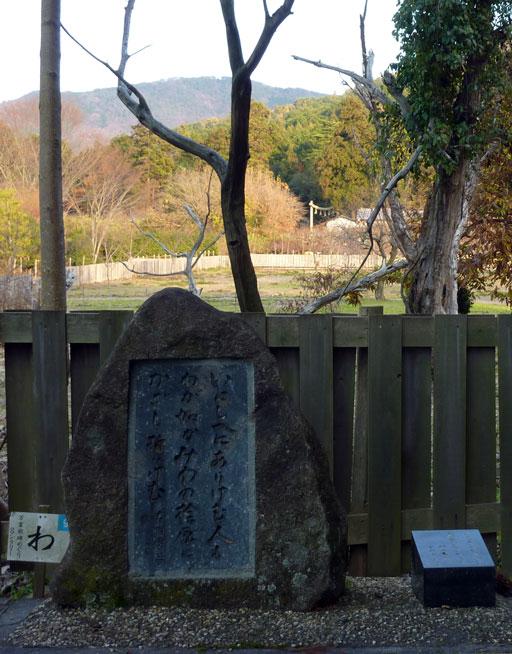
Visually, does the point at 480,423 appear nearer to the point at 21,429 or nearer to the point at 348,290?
the point at 21,429

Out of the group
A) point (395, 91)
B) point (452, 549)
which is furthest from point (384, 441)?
point (395, 91)

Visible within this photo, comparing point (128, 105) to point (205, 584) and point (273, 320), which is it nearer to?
point (273, 320)

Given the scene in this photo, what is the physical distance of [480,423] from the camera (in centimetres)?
476

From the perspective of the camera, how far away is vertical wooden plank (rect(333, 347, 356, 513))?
4645 mm

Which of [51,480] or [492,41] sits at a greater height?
[492,41]

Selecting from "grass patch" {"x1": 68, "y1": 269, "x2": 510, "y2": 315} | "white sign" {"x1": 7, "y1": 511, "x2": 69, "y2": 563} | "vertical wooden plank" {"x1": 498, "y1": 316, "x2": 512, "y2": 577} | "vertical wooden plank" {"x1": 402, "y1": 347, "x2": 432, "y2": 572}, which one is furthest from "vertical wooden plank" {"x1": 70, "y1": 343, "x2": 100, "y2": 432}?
"grass patch" {"x1": 68, "y1": 269, "x2": 510, "y2": 315}

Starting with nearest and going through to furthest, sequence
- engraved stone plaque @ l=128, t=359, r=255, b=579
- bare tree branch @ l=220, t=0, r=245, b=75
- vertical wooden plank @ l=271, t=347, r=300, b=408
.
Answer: engraved stone plaque @ l=128, t=359, r=255, b=579, vertical wooden plank @ l=271, t=347, r=300, b=408, bare tree branch @ l=220, t=0, r=245, b=75

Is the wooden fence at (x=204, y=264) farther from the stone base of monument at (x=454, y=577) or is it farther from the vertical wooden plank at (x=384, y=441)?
the stone base of monument at (x=454, y=577)

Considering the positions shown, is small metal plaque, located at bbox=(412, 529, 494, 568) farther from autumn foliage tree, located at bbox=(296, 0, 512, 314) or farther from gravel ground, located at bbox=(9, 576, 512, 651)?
autumn foliage tree, located at bbox=(296, 0, 512, 314)

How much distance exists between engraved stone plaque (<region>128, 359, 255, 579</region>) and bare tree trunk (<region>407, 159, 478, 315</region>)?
25.2ft

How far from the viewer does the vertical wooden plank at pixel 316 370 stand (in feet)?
14.9

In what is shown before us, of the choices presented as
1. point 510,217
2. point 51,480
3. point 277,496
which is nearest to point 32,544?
point 51,480

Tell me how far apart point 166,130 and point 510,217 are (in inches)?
396

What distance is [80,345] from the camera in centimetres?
459
